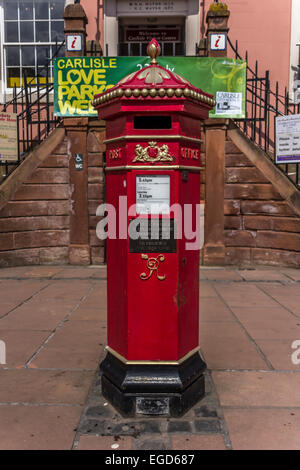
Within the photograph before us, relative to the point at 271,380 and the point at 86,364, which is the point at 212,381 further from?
the point at 86,364

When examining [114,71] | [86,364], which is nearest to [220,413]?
[86,364]

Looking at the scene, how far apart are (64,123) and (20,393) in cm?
606

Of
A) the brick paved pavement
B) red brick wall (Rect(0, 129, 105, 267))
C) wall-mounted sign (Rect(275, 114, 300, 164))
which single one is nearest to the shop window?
red brick wall (Rect(0, 129, 105, 267))

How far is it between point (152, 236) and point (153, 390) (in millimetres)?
1013

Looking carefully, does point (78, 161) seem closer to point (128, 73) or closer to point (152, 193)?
point (128, 73)

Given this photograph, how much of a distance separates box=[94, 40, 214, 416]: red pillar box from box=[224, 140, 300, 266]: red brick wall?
5.33 metres

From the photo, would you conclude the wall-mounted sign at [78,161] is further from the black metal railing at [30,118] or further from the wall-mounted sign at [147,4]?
the wall-mounted sign at [147,4]

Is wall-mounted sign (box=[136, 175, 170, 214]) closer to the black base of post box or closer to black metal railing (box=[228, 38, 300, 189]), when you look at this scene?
the black base of post box

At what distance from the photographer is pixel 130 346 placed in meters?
2.84

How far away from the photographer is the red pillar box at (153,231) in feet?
8.71

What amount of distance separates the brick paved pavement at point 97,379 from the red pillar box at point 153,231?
0.23m

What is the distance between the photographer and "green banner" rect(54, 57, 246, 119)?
26.0 feet

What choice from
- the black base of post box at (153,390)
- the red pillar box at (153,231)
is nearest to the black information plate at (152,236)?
the red pillar box at (153,231)

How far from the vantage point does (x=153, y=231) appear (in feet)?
8.97
